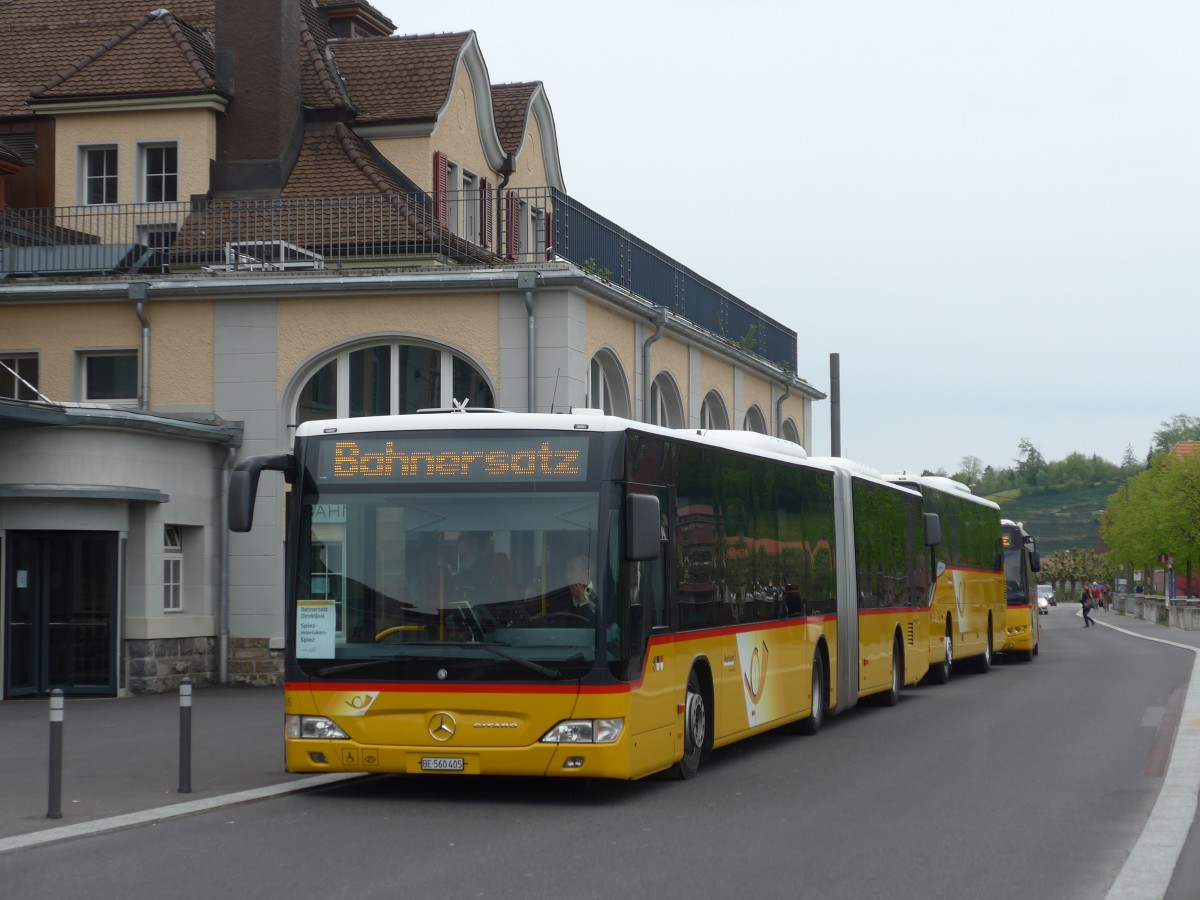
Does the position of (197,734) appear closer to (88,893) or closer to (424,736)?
(424,736)

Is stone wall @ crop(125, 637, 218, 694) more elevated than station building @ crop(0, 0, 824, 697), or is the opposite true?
station building @ crop(0, 0, 824, 697)

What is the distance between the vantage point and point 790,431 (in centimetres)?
4012

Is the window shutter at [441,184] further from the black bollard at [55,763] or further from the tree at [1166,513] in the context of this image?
the tree at [1166,513]

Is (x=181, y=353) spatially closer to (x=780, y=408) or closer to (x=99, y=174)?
(x=99, y=174)

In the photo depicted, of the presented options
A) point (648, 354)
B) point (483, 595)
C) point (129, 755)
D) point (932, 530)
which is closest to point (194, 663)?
point (648, 354)

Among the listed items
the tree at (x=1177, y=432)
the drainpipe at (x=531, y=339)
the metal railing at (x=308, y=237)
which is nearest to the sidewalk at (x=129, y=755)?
the drainpipe at (x=531, y=339)

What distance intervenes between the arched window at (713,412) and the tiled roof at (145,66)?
10329mm

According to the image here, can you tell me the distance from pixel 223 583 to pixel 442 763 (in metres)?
14.2

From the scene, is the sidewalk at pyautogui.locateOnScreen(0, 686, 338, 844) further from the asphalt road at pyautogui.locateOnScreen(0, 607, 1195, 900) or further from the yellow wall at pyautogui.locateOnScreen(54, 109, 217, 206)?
the yellow wall at pyautogui.locateOnScreen(54, 109, 217, 206)

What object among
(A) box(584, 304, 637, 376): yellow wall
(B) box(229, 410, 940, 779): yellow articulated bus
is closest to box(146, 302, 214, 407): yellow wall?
(A) box(584, 304, 637, 376): yellow wall

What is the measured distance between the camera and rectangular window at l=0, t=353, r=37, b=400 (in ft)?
86.2

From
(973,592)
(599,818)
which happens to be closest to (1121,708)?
(973,592)

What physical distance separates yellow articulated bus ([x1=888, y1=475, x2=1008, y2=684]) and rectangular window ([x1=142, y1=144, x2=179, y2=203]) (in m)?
12.7

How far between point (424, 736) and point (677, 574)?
2.41 meters
